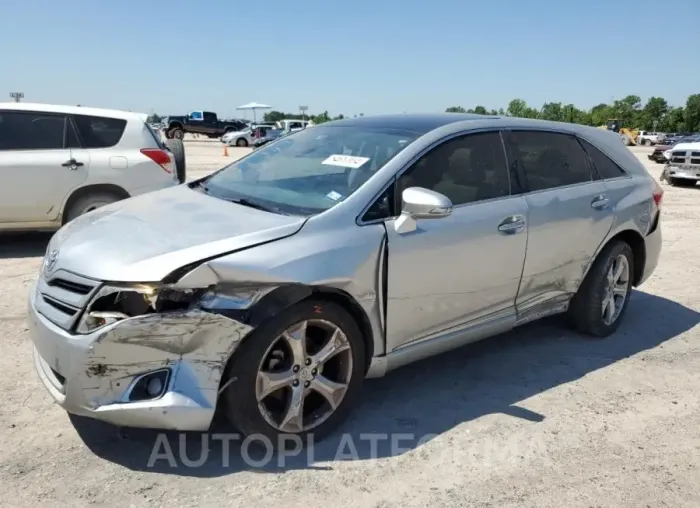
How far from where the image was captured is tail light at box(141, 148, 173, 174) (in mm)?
7125

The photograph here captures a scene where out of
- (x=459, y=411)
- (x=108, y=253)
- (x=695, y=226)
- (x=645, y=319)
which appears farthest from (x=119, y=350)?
(x=695, y=226)

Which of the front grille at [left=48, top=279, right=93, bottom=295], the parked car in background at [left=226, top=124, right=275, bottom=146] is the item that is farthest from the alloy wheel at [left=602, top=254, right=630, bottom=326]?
the parked car in background at [left=226, top=124, right=275, bottom=146]

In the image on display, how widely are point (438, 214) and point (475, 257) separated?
0.49m

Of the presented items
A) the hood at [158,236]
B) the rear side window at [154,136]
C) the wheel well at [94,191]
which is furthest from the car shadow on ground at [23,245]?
the hood at [158,236]

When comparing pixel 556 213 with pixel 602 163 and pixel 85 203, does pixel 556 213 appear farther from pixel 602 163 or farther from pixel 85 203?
pixel 85 203

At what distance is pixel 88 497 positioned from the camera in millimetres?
2633

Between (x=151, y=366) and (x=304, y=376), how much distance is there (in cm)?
74

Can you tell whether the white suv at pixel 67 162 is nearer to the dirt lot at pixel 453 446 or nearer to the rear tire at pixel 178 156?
the rear tire at pixel 178 156

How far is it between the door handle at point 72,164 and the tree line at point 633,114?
6960 cm

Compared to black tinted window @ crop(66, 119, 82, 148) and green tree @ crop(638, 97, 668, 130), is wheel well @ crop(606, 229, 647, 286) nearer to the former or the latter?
black tinted window @ crop(66, 119, 82, 148)

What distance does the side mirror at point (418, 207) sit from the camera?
315 centimetres

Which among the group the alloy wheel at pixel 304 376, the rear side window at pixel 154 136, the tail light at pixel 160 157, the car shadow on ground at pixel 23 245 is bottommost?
the car shadow on ground at pixel 23 245

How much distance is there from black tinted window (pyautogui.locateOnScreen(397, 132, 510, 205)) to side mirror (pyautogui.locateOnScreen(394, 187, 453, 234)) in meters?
0.16

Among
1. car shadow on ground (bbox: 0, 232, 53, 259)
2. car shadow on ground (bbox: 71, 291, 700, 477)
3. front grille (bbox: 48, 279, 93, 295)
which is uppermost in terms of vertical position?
front grille (bbox: 48, 279, 93, 295)
